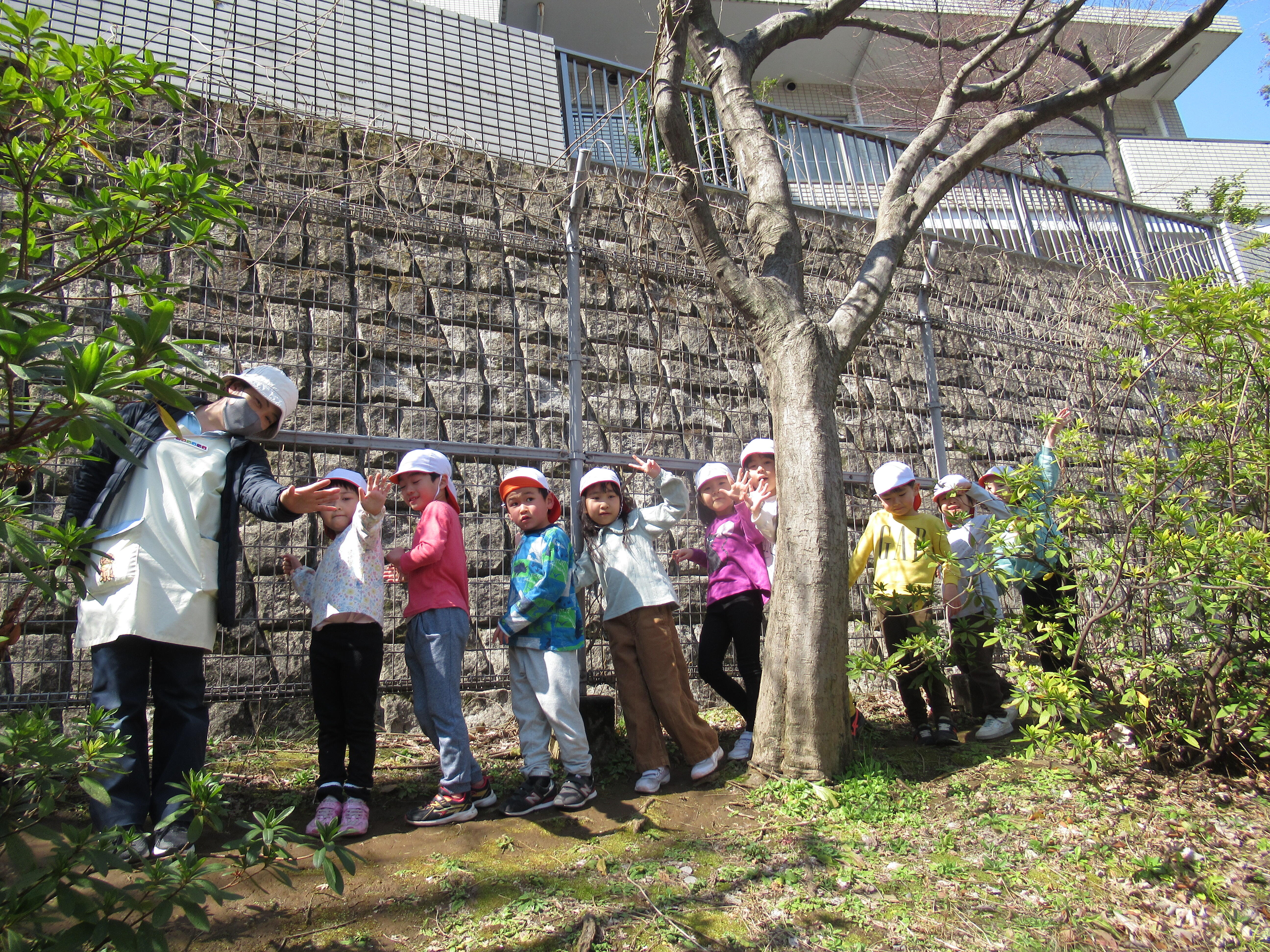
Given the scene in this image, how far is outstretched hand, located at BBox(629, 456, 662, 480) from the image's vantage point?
3627 millimetres

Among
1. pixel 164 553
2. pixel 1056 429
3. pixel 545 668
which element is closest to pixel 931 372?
pixel 1056 429

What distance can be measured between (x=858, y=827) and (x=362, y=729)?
76.4 inches

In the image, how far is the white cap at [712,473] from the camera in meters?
4.00

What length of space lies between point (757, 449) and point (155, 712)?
9.69 ft

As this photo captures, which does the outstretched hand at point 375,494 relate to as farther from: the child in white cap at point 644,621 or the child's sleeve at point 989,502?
the child's sleeve at point 989,502

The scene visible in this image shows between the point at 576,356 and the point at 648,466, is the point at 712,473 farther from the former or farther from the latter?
the point at 576,356

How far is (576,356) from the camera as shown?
3951 mm

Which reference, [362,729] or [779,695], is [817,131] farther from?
[362,729]

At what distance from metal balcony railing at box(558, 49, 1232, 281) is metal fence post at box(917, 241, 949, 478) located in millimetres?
1340

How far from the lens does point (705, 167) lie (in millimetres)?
6496

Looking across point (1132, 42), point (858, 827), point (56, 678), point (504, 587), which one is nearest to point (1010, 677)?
Answer: point (858, 827)

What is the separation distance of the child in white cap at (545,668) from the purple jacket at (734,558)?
80 centimetres

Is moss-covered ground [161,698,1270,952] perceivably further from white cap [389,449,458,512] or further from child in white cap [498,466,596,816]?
white cap [389,449,458,512]

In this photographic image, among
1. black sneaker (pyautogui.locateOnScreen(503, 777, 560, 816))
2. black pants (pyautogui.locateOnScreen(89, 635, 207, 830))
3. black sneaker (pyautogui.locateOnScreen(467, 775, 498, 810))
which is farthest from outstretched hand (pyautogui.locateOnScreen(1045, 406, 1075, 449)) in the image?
black pants (pyautogui.locateOnScreen(89, 635, 207, 830))
